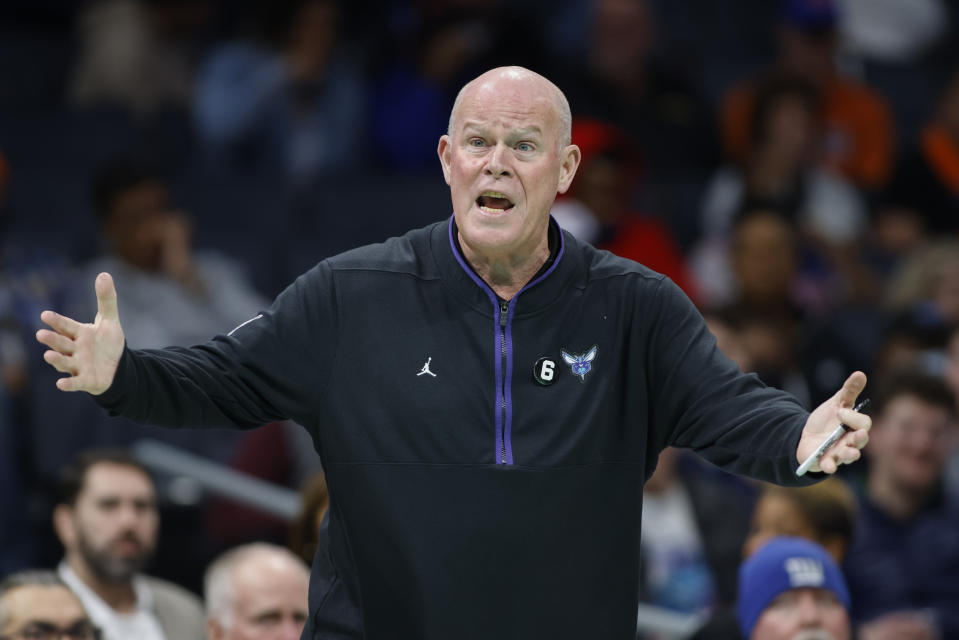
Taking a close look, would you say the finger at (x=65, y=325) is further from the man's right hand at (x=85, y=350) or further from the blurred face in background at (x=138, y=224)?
the blurred face in background at (x=138, y=224)

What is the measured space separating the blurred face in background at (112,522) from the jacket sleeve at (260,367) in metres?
2.29

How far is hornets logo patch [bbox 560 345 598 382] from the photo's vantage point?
9.23 feet

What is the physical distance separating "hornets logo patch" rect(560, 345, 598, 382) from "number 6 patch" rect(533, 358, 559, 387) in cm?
3

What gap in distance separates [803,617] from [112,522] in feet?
7.02

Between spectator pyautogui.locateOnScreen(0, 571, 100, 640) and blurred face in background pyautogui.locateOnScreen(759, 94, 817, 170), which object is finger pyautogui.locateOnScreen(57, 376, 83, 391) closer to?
spectator pyautogui.locateOnScreen(0, 571, 100, 640)

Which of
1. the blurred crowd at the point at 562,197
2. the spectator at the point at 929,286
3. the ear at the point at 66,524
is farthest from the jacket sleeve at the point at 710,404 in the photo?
the spectator at the point at 929,286

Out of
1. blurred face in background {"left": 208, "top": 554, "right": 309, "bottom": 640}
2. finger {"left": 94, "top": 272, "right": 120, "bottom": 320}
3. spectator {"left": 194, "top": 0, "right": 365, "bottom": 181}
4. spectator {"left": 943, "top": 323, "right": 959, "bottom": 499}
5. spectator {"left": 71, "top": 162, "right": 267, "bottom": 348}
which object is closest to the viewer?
finger {"left": 94, "top": 272, "right": 120, "bottom": 320}

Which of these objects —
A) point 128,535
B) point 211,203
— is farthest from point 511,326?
point 211,203

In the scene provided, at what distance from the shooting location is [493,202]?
2.82 metres

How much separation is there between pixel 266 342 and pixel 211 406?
0.49ft

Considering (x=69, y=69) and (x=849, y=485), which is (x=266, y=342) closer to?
(x=849, y=485)

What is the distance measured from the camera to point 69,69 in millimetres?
7809

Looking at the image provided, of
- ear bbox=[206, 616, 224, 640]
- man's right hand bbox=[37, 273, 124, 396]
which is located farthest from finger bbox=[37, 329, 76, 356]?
ear bbox=[206, 616, 224, 640]

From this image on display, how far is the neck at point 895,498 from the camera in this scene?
5.48m
